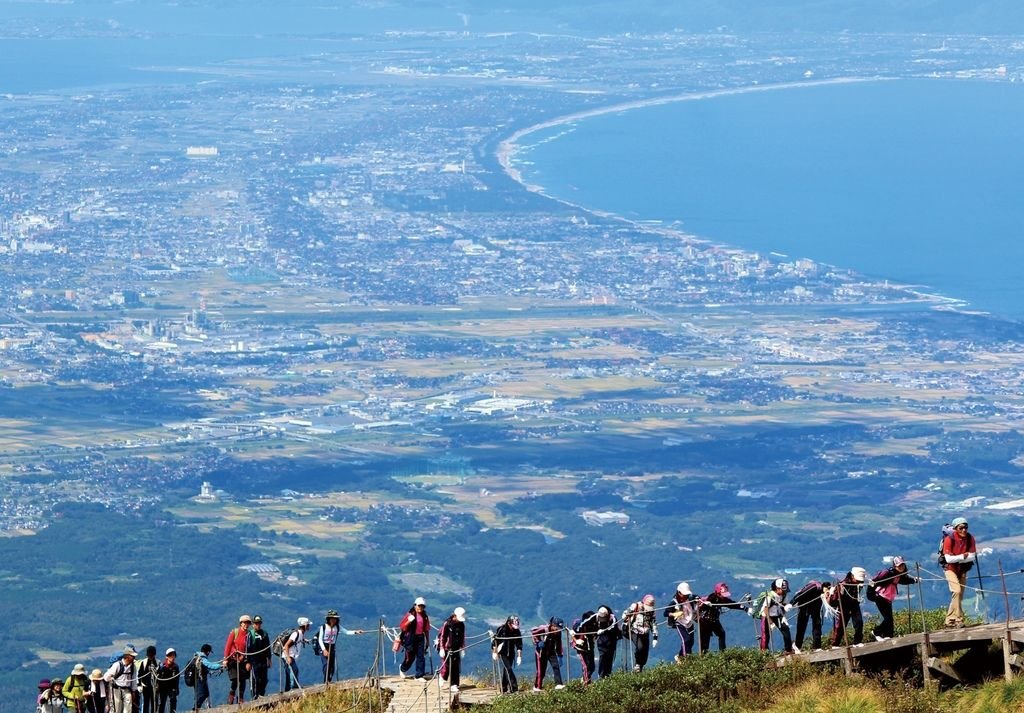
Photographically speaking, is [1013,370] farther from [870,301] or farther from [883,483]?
[883,483]

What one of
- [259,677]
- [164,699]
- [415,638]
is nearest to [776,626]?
[415,638]

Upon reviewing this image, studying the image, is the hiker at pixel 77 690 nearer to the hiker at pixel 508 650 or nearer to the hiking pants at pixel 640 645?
the hiker at pixel 508 650

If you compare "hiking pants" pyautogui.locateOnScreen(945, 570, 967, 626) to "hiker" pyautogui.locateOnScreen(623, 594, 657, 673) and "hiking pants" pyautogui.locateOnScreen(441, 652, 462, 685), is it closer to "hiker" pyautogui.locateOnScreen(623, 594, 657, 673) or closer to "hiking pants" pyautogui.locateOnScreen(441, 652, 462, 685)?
"hiker" pyautogui.locateOnScreen(623, 594, 657, 673)

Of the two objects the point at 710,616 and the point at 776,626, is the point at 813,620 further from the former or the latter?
the point at 710,616

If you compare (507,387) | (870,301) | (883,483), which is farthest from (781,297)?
(883,483)

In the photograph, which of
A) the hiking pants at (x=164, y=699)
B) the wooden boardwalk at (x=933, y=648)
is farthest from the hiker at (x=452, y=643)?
the wooden boardwalk at (x=933, y=648)
